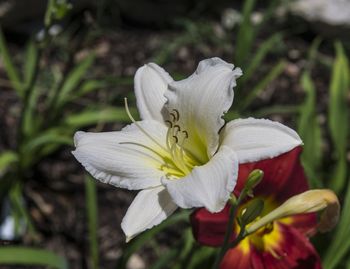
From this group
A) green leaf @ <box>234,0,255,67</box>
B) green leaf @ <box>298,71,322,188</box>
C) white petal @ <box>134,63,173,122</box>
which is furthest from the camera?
green leaf @ <box>234,0,255,67</box>

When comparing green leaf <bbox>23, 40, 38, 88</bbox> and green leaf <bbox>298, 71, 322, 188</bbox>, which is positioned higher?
green leaf <bbox>298, 71, 322, 188</bbox>

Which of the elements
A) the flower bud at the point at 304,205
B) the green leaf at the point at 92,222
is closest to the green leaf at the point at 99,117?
the green leaf at the point at 92,222

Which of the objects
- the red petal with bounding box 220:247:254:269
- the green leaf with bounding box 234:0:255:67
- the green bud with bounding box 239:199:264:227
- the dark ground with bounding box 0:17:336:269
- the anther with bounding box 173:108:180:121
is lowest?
the dark ground with bounding box 0:17:336:269

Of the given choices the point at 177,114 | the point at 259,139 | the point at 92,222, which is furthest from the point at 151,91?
the point at 92,222

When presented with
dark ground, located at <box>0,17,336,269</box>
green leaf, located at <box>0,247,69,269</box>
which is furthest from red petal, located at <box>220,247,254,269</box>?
dark ground, located at <box>0,17,336,269</box>

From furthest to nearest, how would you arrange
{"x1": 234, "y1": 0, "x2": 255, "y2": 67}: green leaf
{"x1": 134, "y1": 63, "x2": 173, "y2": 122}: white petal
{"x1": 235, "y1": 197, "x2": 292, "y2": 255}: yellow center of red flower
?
{"x1": 234, "y1": 0, "x2": 255, "y2": 67}: green leaf < {"x1": 235, "y1": 197, "x2": 292, "y2": 255}: yellow center of red flower < {"x1": 134, "y1": 63, "x2": 173, "y2": 122}: white petal

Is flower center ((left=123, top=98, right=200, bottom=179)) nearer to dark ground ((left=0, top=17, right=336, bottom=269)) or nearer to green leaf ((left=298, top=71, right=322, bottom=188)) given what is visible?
green leaf ((left=298, top=71, right=322, bottom=188))

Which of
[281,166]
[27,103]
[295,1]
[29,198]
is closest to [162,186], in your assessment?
[281,166]

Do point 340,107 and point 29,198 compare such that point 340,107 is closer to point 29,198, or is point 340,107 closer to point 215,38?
→ point 215,38
